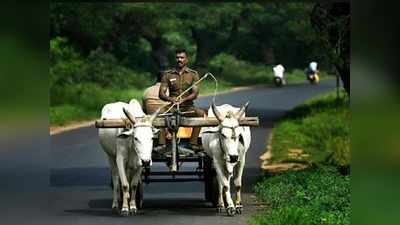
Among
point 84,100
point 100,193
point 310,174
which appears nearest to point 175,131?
point 100,193

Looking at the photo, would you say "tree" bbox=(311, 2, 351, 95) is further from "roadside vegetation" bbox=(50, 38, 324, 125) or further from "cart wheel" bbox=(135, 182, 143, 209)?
"roadside vegetation" bbox=(50, 38, 324, 125)

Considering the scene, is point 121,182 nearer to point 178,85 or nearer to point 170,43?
point 178,85

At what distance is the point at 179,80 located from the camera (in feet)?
38.3

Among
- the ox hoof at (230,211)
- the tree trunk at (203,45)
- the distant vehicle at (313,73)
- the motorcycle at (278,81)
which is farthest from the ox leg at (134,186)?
the tree trunk at (203,45)

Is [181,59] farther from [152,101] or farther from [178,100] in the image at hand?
[152,101]

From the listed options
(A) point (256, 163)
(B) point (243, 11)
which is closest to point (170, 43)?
(B) point (243, 11)

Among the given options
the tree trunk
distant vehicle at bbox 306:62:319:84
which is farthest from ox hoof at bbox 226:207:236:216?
the tree trunk

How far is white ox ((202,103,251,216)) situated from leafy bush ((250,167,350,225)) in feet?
1.86

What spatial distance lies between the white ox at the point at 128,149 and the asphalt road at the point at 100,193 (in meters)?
0.29

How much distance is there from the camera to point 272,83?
50.9 m

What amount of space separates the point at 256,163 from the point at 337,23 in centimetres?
479

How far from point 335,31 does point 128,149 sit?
206 inches
